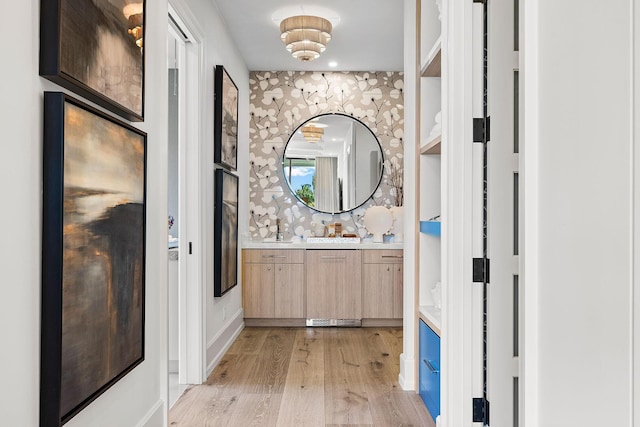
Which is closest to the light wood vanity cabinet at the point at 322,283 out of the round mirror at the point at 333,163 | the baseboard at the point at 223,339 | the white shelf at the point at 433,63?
the baseboard at the point at 223,339

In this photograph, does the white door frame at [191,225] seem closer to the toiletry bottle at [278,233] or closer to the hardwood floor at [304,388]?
the hardwood floor at [304,388]

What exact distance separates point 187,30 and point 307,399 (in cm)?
240

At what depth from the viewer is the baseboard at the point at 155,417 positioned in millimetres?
2130

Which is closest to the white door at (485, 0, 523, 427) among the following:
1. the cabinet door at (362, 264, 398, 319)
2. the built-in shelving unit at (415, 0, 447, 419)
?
the built-in shelving unit at (415, 0, 447, 419)

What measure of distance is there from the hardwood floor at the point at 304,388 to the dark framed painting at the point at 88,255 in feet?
3.07

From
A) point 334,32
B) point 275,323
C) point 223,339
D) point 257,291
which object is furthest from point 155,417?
point 334,32

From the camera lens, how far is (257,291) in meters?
4.90

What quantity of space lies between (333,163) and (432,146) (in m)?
2.90

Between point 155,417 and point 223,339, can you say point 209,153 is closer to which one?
point 223,339

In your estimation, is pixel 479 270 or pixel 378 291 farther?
pixel 378 291

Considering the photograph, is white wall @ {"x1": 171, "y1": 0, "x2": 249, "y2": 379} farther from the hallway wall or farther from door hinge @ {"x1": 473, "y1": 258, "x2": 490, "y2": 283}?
door hinge @ {"x1": 473, "y1": 258, "x2": 490, "y2": 283}

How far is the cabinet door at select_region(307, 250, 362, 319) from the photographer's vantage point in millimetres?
4906
